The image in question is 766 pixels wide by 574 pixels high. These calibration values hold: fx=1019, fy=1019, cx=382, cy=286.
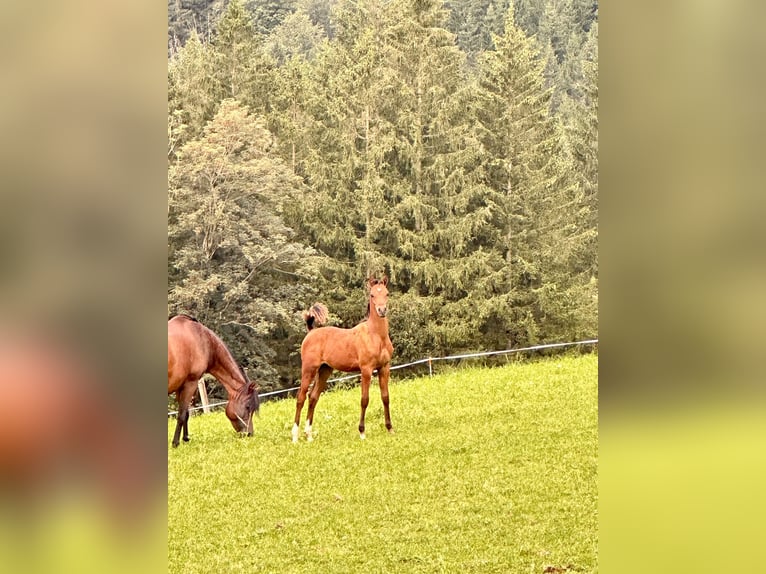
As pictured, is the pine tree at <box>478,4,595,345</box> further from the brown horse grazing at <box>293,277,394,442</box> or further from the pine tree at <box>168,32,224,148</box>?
the brown horse grazing at <box>293,277,394,442</box>

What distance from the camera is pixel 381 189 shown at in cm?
1534

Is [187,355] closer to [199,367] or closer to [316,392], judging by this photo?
[199,367]

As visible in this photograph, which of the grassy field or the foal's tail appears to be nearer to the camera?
the grassy field

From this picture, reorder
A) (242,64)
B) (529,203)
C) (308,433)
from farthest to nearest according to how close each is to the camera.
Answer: (529,203), (242,64), (308,433)

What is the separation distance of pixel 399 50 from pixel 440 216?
2.78m
